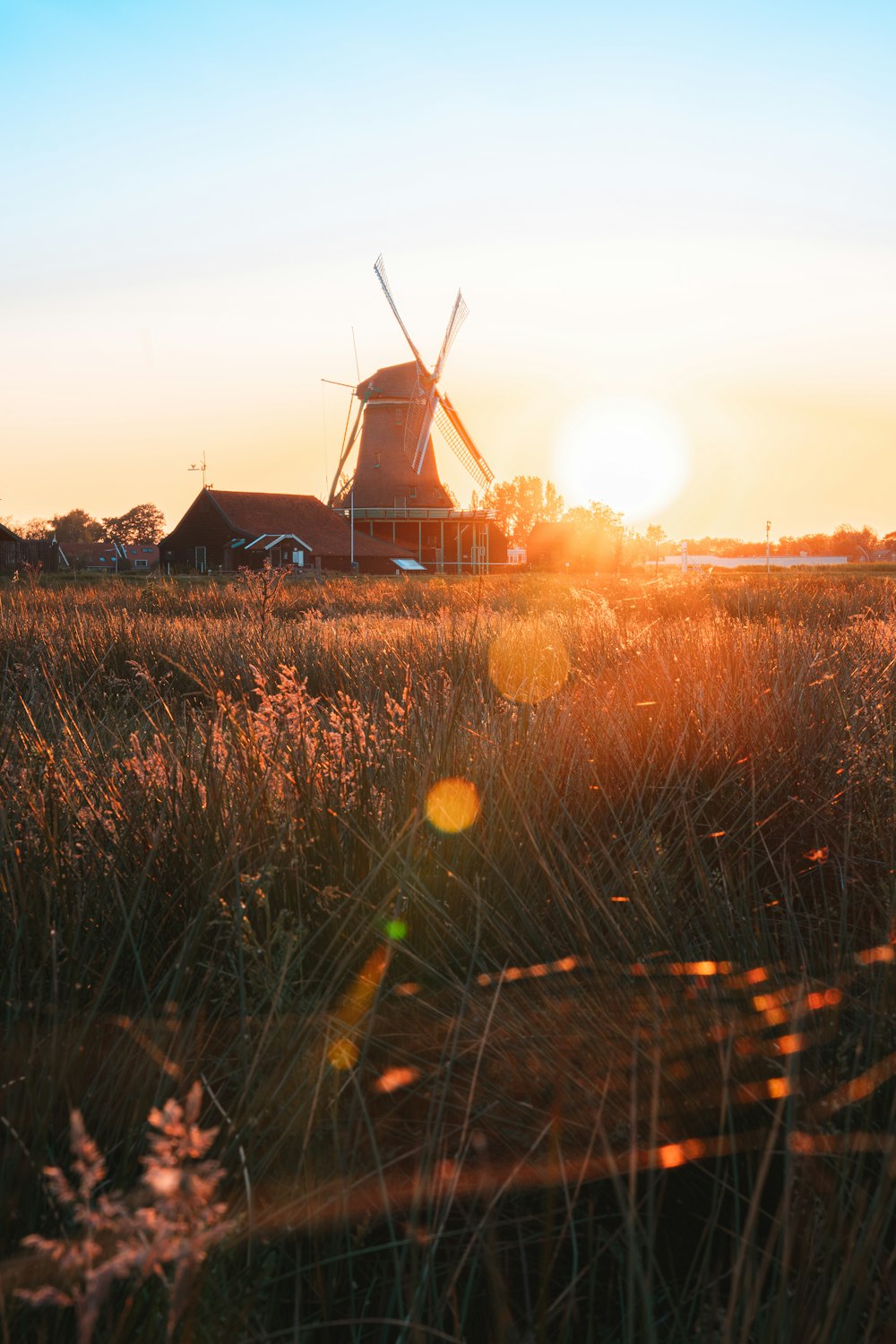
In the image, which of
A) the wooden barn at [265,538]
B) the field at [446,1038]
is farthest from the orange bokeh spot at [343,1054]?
the wooden barn at [265,538]

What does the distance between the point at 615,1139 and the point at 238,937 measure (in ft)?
2.16

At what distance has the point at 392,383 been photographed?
2152 inches

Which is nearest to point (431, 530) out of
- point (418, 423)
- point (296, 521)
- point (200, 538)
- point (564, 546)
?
point (418, 423)

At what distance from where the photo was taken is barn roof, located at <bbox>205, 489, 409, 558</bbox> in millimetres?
50375

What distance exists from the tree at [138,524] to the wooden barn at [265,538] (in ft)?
191

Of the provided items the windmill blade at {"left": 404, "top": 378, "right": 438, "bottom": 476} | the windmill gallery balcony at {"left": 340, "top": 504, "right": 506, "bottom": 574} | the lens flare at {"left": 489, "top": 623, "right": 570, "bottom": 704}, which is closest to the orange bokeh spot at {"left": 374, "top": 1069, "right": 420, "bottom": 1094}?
the lens flare at {"left": 489, "top": 623, "right": 570, "bottom": 704}

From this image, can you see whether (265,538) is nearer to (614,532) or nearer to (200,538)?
(200,538)

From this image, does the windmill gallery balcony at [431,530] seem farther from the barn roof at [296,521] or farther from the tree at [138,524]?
the tree at [138,524]

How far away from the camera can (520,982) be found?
181 centimetres

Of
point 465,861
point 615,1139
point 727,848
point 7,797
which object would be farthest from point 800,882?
point 7,797

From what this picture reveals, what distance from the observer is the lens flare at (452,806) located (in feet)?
7.84

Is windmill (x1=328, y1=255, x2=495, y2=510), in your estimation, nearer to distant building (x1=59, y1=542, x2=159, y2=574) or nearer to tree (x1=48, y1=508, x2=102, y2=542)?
distant building (x1=59, y1=542, x2=159, y2=574)

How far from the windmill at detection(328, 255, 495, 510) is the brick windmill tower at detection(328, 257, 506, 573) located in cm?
5

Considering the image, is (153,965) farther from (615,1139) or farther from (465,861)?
(615,1139)
